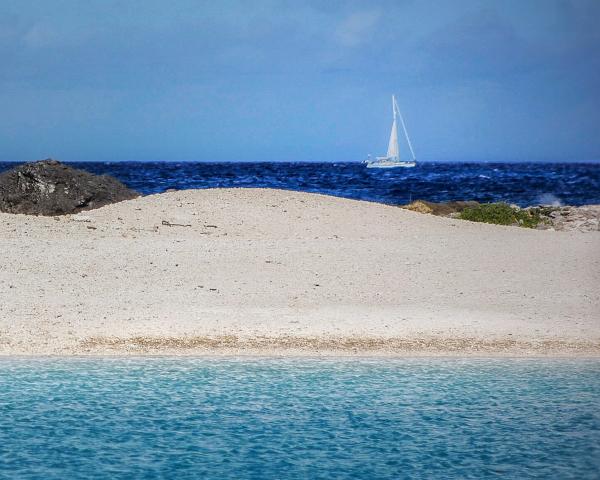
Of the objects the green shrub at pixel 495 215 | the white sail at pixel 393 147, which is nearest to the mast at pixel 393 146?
the white sail at pixel 393 147

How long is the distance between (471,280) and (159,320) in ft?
22.0

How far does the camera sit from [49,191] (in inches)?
1031

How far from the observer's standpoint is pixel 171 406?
10.3 metres

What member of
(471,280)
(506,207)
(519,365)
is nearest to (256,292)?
(471,280)

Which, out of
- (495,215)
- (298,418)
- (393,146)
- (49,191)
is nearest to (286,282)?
(298,418)

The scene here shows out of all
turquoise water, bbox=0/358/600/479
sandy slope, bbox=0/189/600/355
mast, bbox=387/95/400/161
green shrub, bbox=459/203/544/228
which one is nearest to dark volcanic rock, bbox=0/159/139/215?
sandy slope, bbox=0/189/600/355

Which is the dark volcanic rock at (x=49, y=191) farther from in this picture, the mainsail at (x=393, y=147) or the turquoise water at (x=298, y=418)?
the mainsail at (x=393, y=147)

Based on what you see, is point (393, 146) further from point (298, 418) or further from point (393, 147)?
point (298, 418)

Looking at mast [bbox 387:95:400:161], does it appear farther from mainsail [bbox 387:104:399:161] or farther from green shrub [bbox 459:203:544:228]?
green shrub [bbox 459:203:544:228]

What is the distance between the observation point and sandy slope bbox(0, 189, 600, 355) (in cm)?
1316

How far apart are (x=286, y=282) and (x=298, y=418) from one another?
22.9 feet

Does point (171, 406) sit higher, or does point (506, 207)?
point (506, 207)

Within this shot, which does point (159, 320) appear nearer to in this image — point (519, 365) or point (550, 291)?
point (519, 365)

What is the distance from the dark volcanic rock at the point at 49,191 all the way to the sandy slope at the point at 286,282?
243 cm
